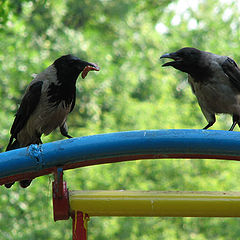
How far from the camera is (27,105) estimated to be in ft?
15.8

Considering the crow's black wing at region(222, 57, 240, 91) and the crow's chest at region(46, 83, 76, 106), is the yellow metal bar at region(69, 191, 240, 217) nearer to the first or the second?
the crow's chest at region(46, 83, 76, 106)

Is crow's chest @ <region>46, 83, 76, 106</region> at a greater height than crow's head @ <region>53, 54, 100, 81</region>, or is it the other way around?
crow's head @ <region>53, 54, 100, 81</region>

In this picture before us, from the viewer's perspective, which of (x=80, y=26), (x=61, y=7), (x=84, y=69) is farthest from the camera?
(x=80, y=26)

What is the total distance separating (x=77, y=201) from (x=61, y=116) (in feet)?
7.17

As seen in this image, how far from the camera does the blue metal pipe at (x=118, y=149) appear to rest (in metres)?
2.48

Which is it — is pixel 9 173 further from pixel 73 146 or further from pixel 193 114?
pixel 193 114

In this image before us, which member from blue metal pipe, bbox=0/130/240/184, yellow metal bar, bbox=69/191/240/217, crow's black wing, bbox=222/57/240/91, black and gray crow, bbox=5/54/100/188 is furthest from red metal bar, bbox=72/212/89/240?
crow's black wing, bbox=222/57/240/91

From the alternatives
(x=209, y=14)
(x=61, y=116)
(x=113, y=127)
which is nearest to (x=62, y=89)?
(x=61, y=116)

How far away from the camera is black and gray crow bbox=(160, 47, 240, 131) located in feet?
16.0

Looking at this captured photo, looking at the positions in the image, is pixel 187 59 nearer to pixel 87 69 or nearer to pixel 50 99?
pixel 87 69

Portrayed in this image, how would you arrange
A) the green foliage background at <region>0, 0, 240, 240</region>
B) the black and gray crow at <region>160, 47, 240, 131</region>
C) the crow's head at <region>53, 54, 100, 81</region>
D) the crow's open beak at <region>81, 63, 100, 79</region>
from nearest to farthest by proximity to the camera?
the crow's open beak at <region>81, 63, 100, 79</region> → the crow's head at <region>53, 54, 100, 81</region> → the black and gray crow at <region>160, 47, 240, 131</region> → the green foliage background at <region>0, 0, 240, 240</region>

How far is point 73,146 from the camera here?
8.18 ft

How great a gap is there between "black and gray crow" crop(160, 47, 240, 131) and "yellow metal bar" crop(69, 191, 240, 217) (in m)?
2.22

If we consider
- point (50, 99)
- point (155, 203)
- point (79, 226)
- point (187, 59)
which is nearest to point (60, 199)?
point (79, 226)
